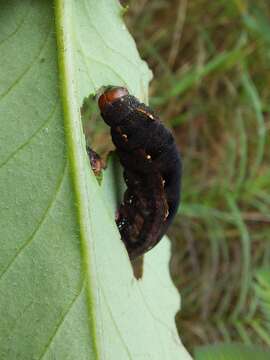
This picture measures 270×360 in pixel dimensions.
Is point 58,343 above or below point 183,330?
above

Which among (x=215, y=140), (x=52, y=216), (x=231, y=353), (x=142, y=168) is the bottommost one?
(x=215, y=140)

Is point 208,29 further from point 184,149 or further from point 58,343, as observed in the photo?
point 58,343

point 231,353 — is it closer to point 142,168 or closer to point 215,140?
point 142,168

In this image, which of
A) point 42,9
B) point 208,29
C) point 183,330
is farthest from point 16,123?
point 208,29

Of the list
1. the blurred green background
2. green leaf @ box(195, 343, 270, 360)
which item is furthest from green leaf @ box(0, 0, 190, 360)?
the blurred green background

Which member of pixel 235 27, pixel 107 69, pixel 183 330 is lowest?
pixel 183 330

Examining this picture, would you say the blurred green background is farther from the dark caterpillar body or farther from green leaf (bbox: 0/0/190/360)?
green leaf (bbox: 0/0/190/360)

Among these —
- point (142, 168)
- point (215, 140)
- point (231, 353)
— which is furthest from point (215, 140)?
point (231, 353)
